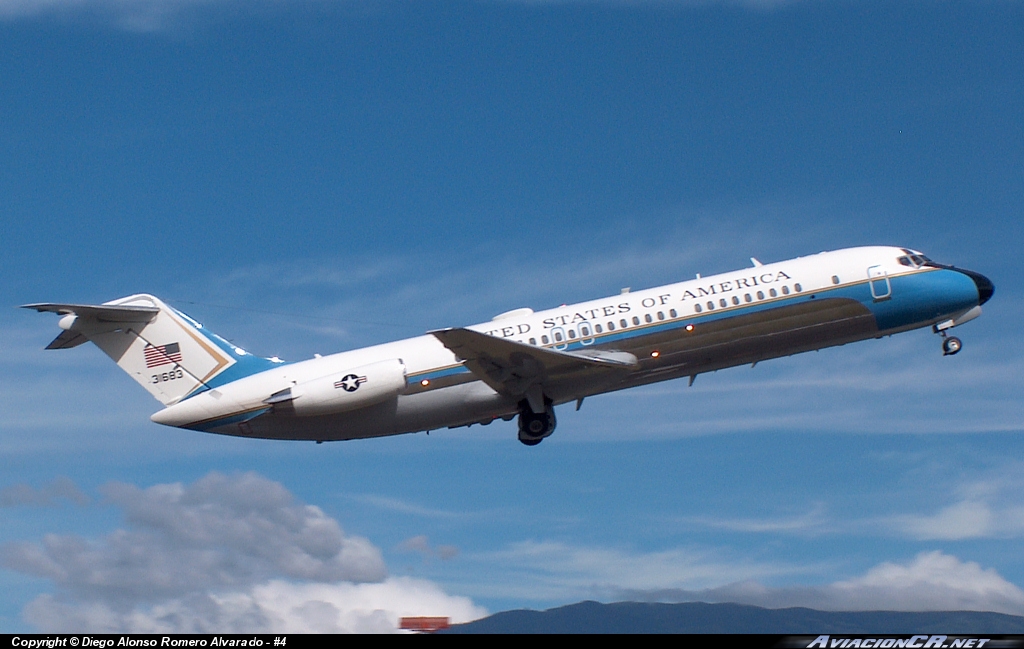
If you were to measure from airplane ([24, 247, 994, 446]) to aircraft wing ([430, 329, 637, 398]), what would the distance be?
0.05 m

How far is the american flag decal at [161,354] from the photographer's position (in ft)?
111

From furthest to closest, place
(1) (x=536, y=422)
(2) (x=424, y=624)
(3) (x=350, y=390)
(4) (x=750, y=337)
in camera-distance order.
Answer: (1) (x=536, y=422)
(4) (x=750, y=337)
(3) (x=350, y=390)
(2) (x=424, y=624)

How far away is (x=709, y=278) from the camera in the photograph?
1298 inches

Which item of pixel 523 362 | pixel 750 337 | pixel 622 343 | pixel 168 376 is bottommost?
pixel 523 362

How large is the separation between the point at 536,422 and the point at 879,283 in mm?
10192

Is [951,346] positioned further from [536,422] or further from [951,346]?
[536,422]

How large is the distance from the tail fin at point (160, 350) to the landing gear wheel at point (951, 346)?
62.1 feet

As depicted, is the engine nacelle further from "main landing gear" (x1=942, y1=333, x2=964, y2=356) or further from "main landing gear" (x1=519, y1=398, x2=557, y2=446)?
"main landing gear" (x1=942, y1=333, x2=964, y2=356)

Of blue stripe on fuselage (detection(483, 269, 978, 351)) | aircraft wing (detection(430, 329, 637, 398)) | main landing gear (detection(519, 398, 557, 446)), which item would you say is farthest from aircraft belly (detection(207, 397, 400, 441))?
blue stripe on fuselage (detection(483, 269, 978, 351))

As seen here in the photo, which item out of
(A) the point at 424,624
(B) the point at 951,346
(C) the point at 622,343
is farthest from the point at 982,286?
(A) the point at 424,624

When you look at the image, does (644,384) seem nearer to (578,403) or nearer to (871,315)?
(578,403)

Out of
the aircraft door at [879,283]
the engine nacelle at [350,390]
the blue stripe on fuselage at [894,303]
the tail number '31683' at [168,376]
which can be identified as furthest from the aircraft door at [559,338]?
the tail number '31683' at [168,376]

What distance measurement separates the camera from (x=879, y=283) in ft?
108
